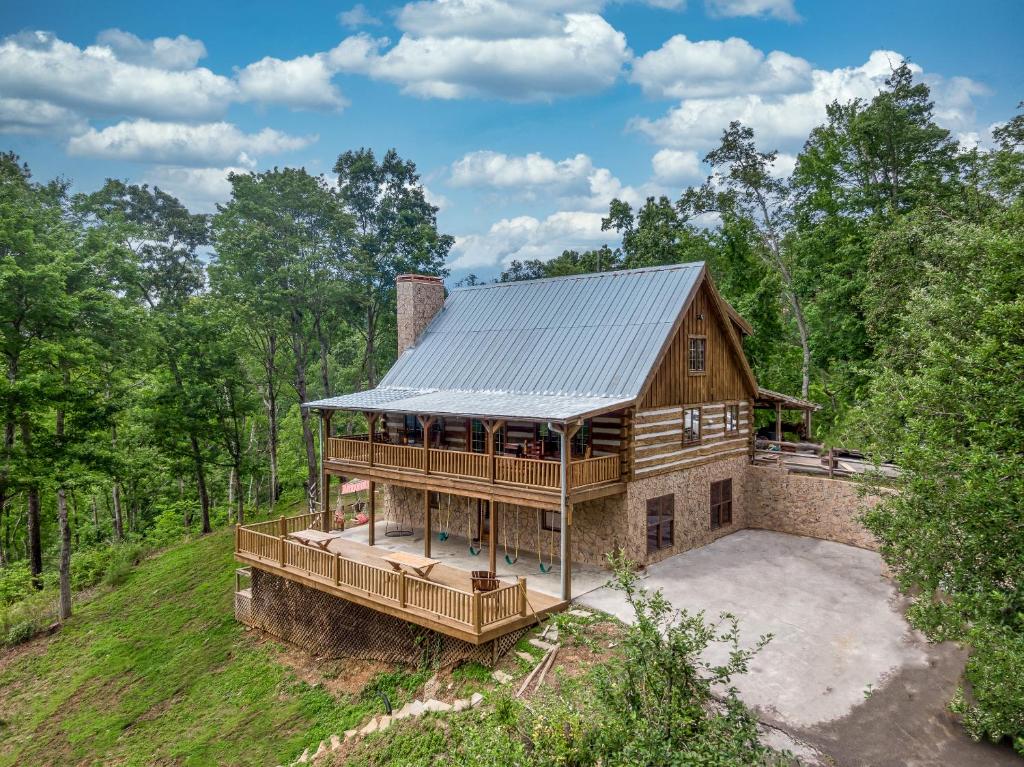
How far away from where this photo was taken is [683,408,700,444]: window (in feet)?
57.7

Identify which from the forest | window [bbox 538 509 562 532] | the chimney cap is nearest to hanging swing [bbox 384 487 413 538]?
window [bbox 538 509 562 532]

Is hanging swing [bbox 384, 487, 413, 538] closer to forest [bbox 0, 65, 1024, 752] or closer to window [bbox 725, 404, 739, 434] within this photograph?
forest [bbox 0, 65, 1024, 752]

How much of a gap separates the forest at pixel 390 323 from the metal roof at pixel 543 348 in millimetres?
5917

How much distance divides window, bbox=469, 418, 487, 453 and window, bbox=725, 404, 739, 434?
798 cm

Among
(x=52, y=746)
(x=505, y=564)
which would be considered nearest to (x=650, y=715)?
(x=505, y=564)

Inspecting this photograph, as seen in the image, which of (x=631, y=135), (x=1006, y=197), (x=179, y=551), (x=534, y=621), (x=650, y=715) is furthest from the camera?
(x=631, y=135)

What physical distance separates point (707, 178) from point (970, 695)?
27.8 meters

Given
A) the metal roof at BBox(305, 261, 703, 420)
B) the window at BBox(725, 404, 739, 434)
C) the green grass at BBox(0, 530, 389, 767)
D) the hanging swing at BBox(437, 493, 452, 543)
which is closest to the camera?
the green grass at BBox(0, 530, 389, 767)

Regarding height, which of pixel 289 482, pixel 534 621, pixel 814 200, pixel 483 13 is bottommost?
pixel 289 482

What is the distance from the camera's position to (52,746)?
15508 millimetres

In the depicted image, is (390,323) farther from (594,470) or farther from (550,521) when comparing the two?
(594,470)

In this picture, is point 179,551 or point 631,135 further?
point 631,135

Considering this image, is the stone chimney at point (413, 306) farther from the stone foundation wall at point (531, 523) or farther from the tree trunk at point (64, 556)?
the tree trunk at point (64, 556)

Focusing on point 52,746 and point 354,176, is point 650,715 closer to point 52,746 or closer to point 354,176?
point 52,746
